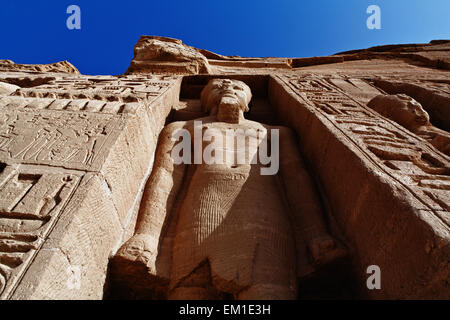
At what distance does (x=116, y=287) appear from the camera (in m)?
2.10

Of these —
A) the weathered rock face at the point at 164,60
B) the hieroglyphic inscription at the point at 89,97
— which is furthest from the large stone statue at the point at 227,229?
the weathered rock face at the point at 164,60

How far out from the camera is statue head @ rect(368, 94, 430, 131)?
3.16 meters

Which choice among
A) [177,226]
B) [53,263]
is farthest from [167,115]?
[53,263]

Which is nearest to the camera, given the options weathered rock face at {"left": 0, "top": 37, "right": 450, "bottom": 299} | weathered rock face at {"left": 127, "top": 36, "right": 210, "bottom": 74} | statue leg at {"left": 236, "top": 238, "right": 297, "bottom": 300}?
weathered rock face at {"left": 0, "top": 37, "right": 450, "bottom": 299}

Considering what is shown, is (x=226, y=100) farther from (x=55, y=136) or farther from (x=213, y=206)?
(x=55, y=136)

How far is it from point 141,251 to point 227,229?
0.64 m

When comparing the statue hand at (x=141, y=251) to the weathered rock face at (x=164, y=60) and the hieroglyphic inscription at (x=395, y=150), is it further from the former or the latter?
the weathered rock face at (x=164, y=60)

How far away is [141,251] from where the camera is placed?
81.0 inches

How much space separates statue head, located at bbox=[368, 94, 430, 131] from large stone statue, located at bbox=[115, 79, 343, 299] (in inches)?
52.4

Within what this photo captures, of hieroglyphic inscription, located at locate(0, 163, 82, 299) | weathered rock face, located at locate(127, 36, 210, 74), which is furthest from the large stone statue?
weathered rock face, located at locate(127, 36, 210, 74)

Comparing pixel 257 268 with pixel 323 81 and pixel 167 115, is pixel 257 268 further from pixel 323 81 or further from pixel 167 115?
pixel 323 81

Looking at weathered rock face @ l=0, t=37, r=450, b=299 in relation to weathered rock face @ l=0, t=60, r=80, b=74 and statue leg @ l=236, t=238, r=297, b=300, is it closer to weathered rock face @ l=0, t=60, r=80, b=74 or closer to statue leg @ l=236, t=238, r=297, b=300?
statue leg @ l=236, t=238, r=297, b=300

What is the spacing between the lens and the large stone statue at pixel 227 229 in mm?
1947
